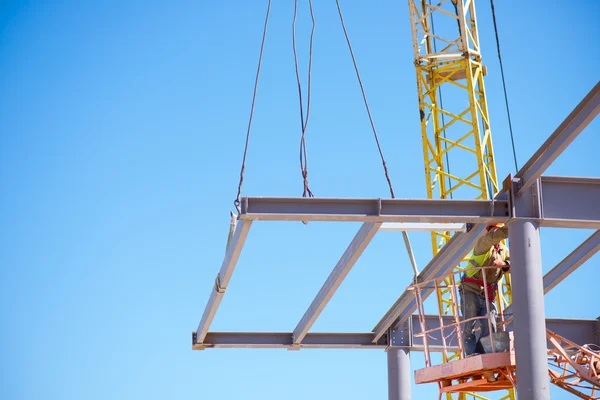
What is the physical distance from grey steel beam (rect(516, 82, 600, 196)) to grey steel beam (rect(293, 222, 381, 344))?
2.15 meters

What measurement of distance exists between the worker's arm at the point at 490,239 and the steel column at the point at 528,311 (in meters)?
0.40

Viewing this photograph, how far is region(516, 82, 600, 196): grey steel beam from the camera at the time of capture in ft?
36.9

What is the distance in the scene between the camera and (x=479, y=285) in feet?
47.1

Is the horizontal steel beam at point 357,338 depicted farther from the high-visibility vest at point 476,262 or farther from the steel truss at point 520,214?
the steel truss at point 520,214

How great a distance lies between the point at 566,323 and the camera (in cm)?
Answer: 1789

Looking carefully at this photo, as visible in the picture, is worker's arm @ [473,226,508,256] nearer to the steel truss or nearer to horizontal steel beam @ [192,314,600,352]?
the steel truss

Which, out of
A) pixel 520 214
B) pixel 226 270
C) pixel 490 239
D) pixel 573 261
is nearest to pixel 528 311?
pixel 520 214

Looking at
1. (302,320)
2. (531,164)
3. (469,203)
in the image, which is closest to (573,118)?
(531,164)

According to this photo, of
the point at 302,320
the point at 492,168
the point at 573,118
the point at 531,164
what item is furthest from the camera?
the point at 492,168

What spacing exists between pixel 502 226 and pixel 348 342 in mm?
6549

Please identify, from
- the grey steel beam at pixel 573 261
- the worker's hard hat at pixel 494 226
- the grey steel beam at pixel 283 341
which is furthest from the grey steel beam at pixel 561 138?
the grey steel beam at pixel 283 341

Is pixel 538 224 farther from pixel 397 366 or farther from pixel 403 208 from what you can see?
pixel 397 366

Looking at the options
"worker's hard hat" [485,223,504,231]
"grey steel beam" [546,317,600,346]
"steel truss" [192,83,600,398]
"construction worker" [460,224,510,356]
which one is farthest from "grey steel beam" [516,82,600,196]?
"grey steel beam" [546,317,600,346]

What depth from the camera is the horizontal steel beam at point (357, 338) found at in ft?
58.6
